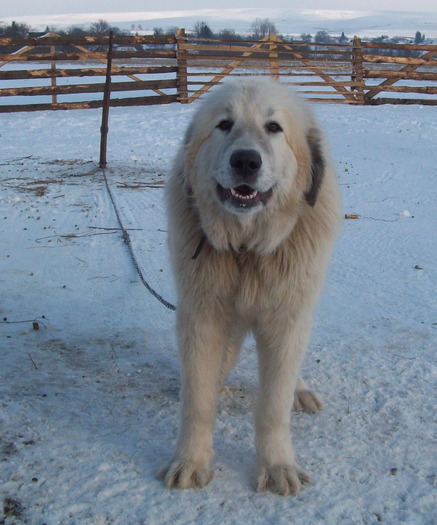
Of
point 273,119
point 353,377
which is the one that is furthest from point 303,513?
point 273,119

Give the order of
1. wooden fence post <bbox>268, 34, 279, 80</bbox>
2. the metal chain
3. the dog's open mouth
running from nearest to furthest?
the dog's open mouth < the metal chain < wooden fence post <bbox>268, 34, 279, 80</bbox>

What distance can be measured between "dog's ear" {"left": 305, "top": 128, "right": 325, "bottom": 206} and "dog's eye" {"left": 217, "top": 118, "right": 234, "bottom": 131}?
1.22ft

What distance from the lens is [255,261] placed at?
105 inches

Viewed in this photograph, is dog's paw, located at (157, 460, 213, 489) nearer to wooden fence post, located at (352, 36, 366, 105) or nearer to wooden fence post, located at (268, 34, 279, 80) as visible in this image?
wooden fence post, located at (352, 36, 366, 105)

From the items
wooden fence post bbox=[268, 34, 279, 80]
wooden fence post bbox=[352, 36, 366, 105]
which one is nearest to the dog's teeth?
wooden fence post bbox=[352, 36, 366, 105]

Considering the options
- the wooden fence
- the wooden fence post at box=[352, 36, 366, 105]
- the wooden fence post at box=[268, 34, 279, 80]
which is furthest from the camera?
the wooden fence post at box=[268, 34, 279, 80]

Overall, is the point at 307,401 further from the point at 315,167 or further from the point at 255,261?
the point at 315,167

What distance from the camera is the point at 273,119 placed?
2574 millimetres

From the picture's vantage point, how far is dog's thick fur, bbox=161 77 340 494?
8.43ft

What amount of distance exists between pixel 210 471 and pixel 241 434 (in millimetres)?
398

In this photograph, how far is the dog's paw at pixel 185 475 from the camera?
2.48m

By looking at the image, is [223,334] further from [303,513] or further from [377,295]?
[377,295]

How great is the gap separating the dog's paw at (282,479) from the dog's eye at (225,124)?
1.42m

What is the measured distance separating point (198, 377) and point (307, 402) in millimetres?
784
